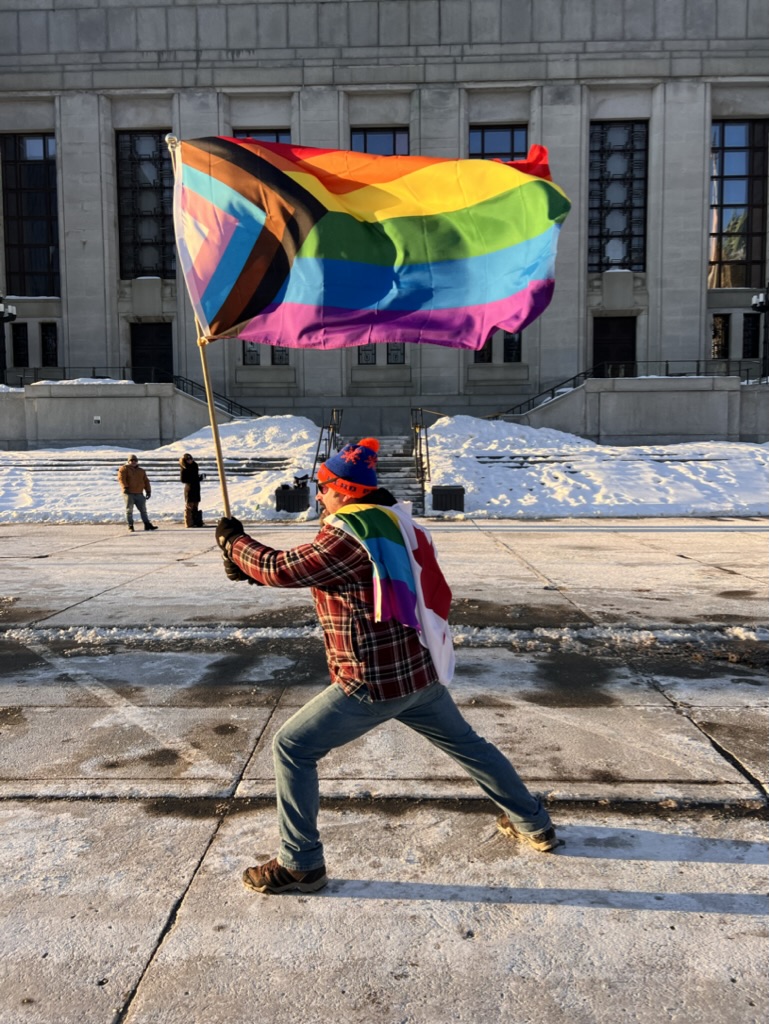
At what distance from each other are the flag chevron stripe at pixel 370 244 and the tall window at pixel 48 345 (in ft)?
112

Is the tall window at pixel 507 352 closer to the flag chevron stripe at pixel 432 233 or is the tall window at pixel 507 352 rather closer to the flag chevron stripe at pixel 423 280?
the flag chevron stripe at pixel 432 233

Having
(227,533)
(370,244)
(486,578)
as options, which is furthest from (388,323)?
(486,578)

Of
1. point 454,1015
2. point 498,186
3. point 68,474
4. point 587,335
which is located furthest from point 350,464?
point 587,335

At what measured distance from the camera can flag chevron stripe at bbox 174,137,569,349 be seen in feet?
17.1

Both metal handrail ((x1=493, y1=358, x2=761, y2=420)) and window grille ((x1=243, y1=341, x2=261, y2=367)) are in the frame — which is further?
window grille ((x1=243, y1=341, x2=261, y2=367))

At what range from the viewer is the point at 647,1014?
225cm

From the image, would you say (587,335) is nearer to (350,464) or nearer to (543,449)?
(543,449)

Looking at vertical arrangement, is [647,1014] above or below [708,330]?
below

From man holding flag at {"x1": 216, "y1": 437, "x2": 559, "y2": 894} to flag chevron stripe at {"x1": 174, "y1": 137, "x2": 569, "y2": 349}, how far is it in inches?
99.2

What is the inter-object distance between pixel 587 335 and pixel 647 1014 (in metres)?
35.3

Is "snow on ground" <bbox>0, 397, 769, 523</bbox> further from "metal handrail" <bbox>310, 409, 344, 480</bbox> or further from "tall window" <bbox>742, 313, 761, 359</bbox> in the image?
"tall window" <bbox>742, 313, 761, 359</bbox>

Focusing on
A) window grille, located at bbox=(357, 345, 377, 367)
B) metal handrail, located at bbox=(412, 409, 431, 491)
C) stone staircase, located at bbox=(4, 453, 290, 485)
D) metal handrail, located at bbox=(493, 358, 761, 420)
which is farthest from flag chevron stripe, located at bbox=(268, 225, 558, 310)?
→ window grille, located at bbox=(357, 345, 377, 367)

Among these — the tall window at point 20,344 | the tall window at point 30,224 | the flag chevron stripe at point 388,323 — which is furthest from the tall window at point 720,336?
the flag chevron stripe at point 388,323

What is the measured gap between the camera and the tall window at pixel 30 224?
3622 cm
